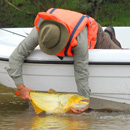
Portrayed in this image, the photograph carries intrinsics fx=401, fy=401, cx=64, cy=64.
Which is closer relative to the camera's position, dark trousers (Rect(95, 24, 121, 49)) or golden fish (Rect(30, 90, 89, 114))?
golden fish (Rect(30, 90, 89, 114))

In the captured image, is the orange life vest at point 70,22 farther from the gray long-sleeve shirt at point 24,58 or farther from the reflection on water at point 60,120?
the reflection on water at point 60,120

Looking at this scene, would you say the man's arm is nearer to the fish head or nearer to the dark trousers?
the fish head

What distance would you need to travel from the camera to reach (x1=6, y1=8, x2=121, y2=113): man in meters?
3.49

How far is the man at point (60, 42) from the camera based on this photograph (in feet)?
11.5

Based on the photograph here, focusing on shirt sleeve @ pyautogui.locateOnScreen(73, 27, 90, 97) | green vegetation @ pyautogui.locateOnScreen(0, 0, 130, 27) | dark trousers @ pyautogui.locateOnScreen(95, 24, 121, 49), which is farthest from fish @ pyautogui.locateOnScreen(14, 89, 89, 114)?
green vegetation @ pyautogui.locateOnScreen(0, 0, 130, 27)

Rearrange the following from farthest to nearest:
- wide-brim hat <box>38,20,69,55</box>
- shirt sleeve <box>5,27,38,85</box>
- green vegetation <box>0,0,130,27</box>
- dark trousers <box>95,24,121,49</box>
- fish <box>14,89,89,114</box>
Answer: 1. green vegetation <box>0,0,130,27</box>
2. dark trousers <box>95,24,121,49</box>
3. fish <box>14,89,89,114</box>
4. shirt sleeve <box>5,27,38,85</box>
5. wide-brim hat <box>38,20,69,55</box>

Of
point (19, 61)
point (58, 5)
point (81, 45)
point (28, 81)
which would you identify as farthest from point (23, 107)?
point (58, 5)

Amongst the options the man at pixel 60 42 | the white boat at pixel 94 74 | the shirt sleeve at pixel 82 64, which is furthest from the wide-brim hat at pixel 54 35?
the white boat at pixel 94 74

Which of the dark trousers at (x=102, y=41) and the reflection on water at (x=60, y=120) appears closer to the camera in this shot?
the reflection on water at (x=60, y=120)

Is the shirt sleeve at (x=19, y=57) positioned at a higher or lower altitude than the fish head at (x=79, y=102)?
higher

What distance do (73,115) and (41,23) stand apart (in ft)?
3.11

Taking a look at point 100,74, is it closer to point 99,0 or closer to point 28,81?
point 28,81

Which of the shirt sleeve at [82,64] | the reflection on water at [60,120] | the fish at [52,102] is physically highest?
the shirt sleeve at [82,64]

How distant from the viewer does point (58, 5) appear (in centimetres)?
703
